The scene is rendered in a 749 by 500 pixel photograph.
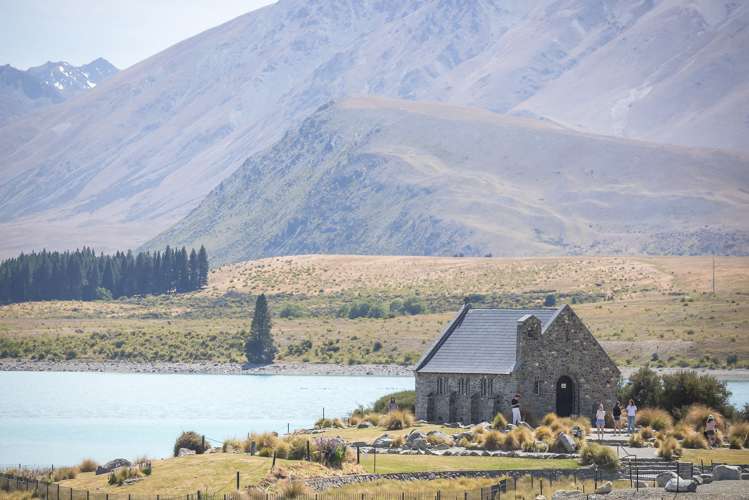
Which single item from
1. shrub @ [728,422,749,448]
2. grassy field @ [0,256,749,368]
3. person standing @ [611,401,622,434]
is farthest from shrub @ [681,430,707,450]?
grassy field @ [0,256,749,368]

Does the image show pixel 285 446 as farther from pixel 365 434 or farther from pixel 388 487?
pixel 365 434

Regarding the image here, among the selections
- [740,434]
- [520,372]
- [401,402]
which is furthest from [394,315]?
[740,434]

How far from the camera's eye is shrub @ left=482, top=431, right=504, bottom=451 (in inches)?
1939

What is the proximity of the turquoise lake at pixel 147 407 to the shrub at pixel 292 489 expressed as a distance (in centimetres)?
1763

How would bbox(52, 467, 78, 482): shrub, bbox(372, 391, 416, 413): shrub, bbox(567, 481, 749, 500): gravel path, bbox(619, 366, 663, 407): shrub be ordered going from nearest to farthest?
bbox(567, 481, 749, 500): gravel path → bbox(52, 467, 78, 482): shrub → bbox(619, 366, 663, 407): shrub → bbox(372, 391, 416, 413): shrub

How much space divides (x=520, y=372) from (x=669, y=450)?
13.3 meters

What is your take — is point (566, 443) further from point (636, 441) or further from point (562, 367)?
point (562, 367)

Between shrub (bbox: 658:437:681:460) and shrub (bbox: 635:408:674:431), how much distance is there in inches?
310

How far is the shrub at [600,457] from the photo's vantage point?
43.9 m

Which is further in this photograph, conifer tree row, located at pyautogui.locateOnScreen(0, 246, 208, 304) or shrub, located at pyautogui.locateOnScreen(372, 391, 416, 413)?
conifer tree row, located at pyautogui.locateOnScreen(0, 246, 208, 304)

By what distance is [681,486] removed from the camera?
37094mm

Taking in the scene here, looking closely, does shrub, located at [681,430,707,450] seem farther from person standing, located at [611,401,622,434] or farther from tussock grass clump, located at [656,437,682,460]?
person standing, located at [611,401,622,434]

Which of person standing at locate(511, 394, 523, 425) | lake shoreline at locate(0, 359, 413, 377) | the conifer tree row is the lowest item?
person standing at locate(511, 394, 523, 425)

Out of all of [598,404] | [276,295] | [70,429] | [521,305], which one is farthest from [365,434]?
[276,295]
